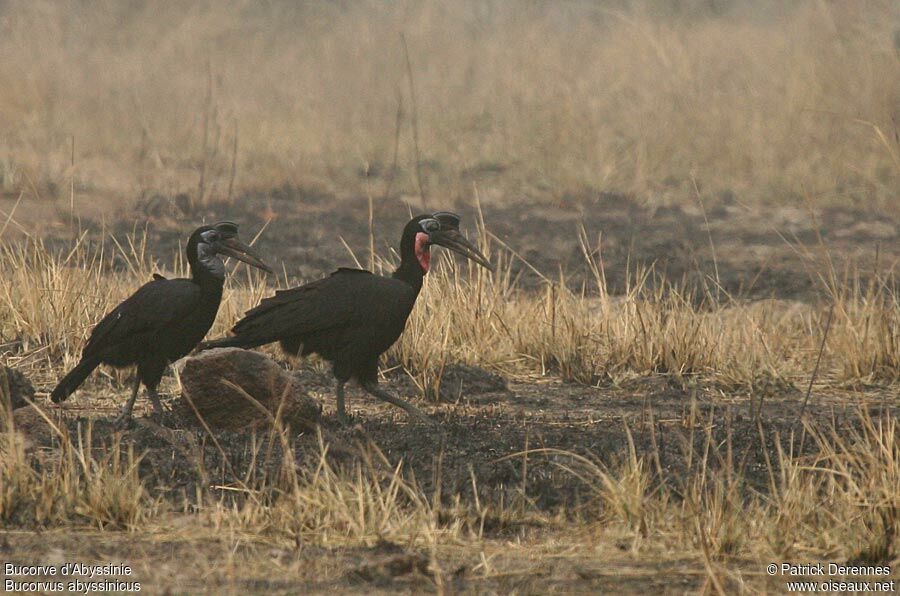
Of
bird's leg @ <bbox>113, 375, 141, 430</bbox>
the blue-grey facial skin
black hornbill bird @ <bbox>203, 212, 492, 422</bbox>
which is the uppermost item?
the blue-grey facial skin

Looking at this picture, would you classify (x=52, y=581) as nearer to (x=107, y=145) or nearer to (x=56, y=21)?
(x=107, y=145)

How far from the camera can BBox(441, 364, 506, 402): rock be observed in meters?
7.68

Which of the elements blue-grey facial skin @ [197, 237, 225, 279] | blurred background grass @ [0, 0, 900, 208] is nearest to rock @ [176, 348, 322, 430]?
blue-grey facial skin @ [197, 237, 225, 279]

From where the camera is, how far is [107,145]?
1571cm

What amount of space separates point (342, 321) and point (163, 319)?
749 mm

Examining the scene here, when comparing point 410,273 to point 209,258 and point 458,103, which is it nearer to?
point 209,258

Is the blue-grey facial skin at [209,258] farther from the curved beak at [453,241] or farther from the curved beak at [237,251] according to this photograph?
the curved beak at [453,241]

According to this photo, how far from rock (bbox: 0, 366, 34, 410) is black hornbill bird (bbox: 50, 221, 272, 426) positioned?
0.14 metres

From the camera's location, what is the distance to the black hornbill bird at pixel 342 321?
658 cm

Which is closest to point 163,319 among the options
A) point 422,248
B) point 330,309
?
point 330,309

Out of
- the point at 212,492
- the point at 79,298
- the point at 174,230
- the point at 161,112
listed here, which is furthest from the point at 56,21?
the point at 212,492

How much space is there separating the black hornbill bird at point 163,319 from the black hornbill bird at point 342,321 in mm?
253

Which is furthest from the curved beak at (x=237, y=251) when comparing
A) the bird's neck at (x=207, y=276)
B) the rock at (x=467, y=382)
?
the rock at (x=467, y=382)

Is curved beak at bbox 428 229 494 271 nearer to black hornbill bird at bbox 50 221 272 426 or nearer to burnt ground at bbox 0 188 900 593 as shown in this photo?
burnt ground at bbox 0 188 900 593
